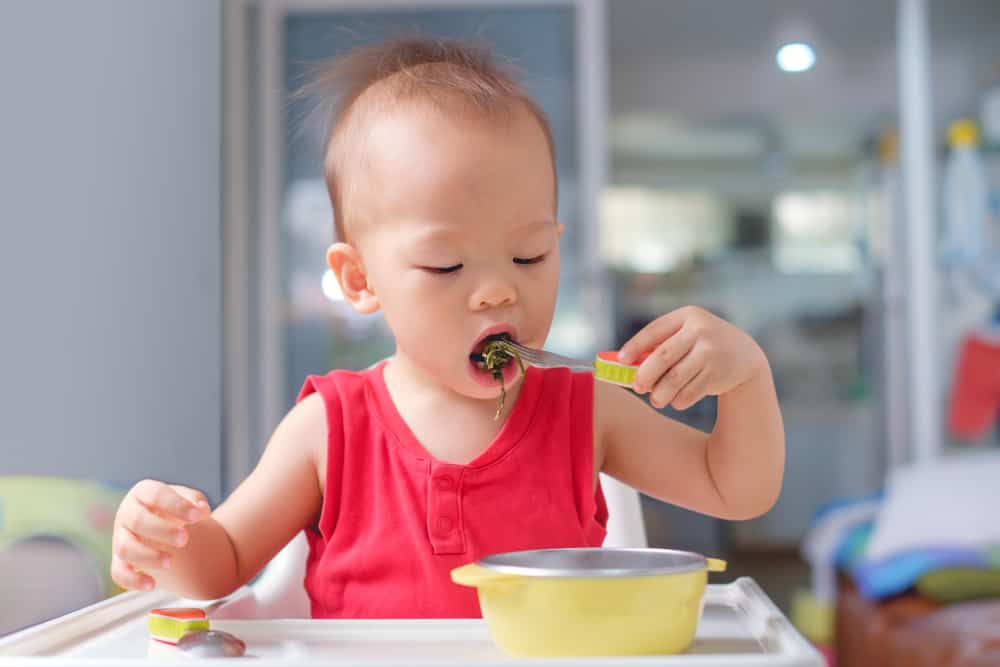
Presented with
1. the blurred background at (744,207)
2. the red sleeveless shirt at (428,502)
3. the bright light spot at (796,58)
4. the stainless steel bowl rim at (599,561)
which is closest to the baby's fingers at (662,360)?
the stainless steel bowl rim at (599,561)

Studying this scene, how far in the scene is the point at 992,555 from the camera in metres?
2.52

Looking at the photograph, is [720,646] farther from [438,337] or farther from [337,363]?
[337,363]

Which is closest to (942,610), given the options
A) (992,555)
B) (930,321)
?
(992,555)

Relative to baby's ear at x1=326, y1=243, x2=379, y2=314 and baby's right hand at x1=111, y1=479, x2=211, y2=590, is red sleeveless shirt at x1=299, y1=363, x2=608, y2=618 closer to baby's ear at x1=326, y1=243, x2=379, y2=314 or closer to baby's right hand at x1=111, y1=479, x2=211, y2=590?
baby's ear at x1=326, y1=243, x2=379, y2=314

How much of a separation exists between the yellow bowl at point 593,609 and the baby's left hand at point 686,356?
0.47 feet

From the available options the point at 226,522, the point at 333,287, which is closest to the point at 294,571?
the point at 226,522

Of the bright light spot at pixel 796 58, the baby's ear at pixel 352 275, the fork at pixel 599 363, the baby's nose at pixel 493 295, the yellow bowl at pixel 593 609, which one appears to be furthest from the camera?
the bright light spot at pixel 796 58

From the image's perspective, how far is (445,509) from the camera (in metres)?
0.82

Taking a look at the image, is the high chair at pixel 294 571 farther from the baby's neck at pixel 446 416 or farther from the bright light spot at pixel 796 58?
the bright light spot at pixel 796 58

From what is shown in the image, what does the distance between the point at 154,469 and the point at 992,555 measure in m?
2.12

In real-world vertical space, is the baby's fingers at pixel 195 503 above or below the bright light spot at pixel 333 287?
below

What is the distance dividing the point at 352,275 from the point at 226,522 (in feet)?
0.72

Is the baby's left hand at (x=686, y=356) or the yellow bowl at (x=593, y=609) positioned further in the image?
the baby's left hand at (x=686, y=356)

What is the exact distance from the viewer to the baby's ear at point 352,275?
89 centimetres
